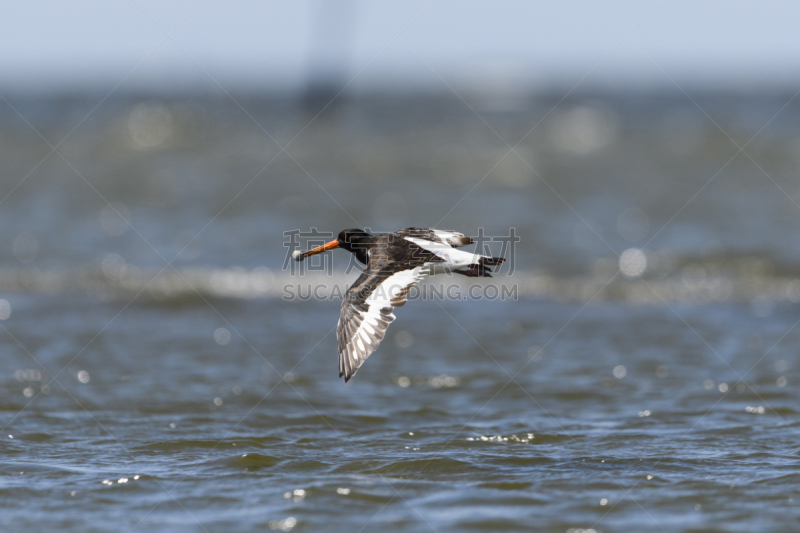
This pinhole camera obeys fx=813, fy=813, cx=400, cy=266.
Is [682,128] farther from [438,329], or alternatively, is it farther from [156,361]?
[156,361]

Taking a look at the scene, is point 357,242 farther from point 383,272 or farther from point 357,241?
point 383,272

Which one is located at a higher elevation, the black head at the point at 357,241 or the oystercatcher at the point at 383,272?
the black head at the point at 357,241

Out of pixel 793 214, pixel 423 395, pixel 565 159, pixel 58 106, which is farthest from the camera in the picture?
pixel 58 106

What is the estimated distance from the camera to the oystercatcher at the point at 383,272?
4.90 m

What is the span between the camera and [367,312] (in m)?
5.12

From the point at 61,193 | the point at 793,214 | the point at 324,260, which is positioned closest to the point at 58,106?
the point at 61,193

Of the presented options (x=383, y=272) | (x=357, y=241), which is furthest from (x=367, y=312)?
(x=357, y=241)

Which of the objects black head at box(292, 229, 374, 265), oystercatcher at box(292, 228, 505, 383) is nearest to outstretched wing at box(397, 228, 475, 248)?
oystercatcher at box(292, 228, 505, 383)

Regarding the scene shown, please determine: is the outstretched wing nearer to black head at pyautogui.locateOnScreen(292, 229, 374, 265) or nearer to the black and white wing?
black head at pyautogui.locateOnScreen(292, 229, 374, 265)

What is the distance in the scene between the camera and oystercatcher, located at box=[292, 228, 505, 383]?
4.90 metres

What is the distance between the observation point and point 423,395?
6238 mm

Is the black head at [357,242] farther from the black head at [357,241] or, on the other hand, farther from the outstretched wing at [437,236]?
the outstretched wing at [437,236]

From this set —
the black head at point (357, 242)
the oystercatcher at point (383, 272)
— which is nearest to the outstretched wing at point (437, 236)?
the oystercatcher at point (383, 272)

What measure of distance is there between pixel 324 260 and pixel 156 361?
4166mm
